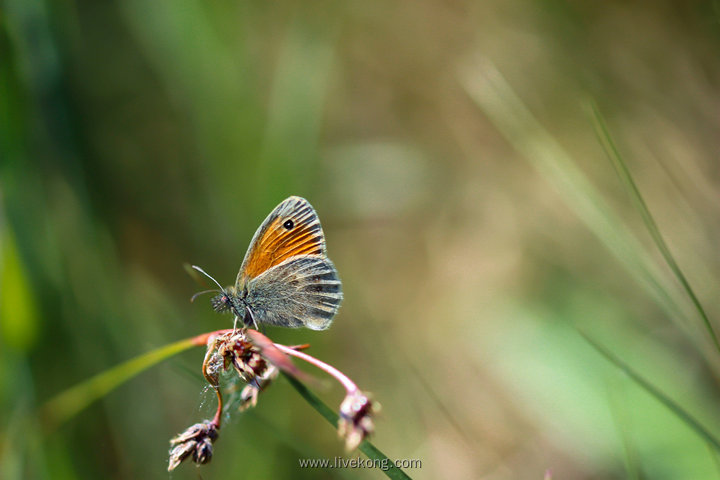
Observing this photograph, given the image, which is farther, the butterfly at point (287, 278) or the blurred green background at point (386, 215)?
the blurred green background at point (386, 215)

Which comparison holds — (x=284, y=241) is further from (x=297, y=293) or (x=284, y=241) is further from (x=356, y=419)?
(x=356, y=419)

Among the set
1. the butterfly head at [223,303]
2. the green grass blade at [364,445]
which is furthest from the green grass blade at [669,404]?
the butterfly head at [223,303]

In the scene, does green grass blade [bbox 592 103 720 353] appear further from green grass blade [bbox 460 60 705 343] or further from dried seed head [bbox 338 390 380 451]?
dried seed head [bbox 338 390 380 451]

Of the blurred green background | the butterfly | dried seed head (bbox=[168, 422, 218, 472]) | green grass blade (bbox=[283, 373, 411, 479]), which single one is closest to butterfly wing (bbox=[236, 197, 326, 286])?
the butterfly

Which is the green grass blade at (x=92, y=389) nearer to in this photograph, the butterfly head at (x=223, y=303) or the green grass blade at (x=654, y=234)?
the butterfly head at (x=223, y=303)

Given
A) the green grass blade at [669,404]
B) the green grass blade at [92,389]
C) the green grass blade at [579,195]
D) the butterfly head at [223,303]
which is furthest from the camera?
the butterfly head at [223,303]

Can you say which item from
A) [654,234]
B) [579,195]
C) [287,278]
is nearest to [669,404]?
[654,234]
